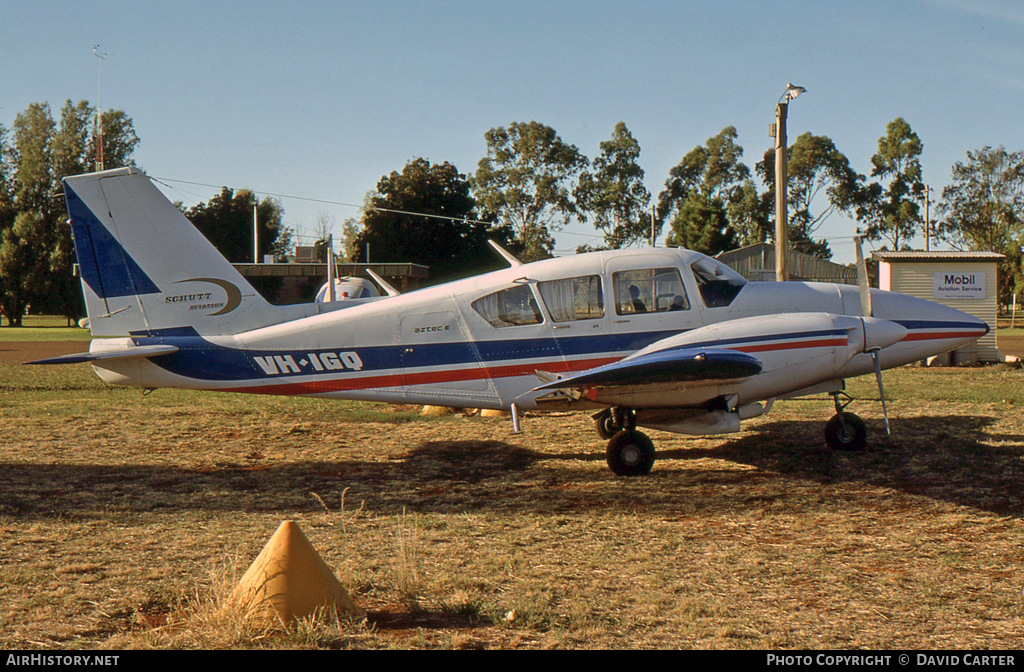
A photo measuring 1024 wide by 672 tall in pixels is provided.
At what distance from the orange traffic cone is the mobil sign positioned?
2016cm

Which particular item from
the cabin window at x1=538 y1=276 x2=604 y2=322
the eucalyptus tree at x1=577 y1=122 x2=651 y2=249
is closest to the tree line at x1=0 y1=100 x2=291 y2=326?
the eucalyptus tree at x1=577 y1=122 x2=651 y2=249

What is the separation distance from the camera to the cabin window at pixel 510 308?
8703 millimetres

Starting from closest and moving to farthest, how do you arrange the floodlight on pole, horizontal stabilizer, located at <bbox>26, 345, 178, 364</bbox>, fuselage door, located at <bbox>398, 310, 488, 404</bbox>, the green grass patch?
horizontal stabilizer, located at <bbox>26, 345, 178, 364</bbox> < fuselage door, located at <bbox>398, 310, 488, 404</bbox> < the floodlight on pole < the green grass patch

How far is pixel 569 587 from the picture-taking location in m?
4.87

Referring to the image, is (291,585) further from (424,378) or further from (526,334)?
(526,334)

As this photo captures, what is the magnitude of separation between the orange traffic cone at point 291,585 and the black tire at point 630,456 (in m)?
4.46

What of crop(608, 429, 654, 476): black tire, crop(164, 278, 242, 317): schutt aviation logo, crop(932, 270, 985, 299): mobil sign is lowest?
crop(608, 429, 654, 476): black tire

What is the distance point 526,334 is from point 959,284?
16.4m

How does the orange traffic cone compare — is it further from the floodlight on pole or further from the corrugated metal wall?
the corrugated metal wall

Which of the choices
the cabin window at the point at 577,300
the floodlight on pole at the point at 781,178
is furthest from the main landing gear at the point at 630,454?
the floodlight on pole at the point at 781,178

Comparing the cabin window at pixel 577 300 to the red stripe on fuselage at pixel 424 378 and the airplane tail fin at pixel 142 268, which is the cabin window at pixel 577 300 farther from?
the airplane tail fin at pixel 142 268

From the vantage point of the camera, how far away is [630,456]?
27.3 feet

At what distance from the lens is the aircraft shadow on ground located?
7.17 metres

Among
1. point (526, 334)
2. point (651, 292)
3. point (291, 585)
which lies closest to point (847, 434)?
point (651, 292)
